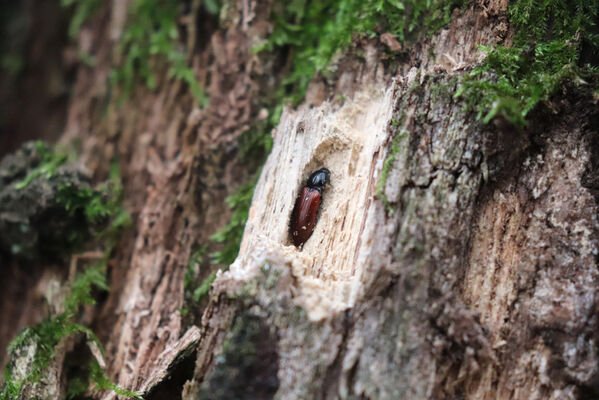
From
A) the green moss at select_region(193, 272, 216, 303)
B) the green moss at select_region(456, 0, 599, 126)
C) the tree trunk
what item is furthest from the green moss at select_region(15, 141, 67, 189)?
the green moss at select_region(456, 0, 599, 126)

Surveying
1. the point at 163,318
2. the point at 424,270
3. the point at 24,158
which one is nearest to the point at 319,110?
the point at 424,270

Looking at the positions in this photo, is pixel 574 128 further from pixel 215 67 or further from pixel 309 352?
pixel 215 67

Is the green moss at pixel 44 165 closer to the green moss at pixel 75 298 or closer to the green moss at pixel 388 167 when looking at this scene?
the green moss at pixel 75 298

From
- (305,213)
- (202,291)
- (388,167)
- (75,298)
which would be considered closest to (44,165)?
(75,298)

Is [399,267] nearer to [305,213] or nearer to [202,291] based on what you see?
[305,213]

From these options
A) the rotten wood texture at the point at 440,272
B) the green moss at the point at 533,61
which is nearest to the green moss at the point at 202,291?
the rotten wood texture at the point at 440,272
